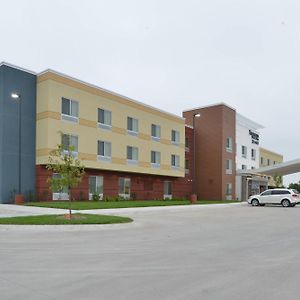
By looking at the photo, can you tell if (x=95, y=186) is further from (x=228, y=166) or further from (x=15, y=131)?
(x=228, y=166)

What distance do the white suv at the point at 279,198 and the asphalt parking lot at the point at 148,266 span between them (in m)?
24.2

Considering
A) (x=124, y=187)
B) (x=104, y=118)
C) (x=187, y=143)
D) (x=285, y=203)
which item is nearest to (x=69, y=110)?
(x=104, y=118)

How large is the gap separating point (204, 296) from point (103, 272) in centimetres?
222

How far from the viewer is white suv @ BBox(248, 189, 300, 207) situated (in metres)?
35.8

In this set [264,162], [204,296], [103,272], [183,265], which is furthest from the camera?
[264,162]

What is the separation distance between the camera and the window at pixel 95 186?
114 feet

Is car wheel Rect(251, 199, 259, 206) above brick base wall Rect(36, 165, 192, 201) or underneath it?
underneath

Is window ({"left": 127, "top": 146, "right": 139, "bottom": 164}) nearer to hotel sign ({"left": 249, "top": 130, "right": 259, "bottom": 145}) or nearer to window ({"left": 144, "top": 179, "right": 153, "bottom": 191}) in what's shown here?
window ({"left": 144, "top": 179, "right": 153, "bottom": 191})

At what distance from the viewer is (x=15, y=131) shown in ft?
98.5

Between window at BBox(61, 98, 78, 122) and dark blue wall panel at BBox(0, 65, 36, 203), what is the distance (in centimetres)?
227

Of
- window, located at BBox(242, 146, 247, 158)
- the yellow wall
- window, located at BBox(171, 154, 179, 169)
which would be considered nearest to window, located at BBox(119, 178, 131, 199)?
the yellow wall

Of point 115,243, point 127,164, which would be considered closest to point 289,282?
point 115,243

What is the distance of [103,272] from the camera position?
720 cm

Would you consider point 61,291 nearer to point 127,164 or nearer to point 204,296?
point 204,296
